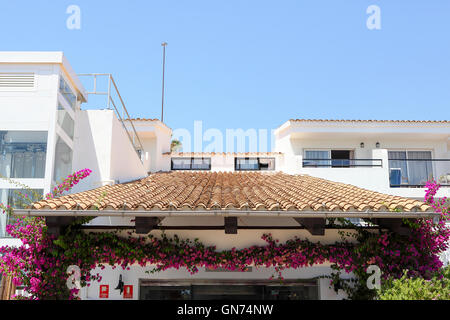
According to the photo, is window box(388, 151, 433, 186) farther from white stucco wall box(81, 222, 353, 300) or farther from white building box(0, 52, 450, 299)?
white stucco wall box(81, 222, 353, 300)

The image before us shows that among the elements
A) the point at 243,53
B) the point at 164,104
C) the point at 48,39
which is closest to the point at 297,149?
the point at 243,53

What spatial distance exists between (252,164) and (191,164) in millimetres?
3339

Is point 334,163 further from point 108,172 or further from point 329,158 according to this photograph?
point 108,172

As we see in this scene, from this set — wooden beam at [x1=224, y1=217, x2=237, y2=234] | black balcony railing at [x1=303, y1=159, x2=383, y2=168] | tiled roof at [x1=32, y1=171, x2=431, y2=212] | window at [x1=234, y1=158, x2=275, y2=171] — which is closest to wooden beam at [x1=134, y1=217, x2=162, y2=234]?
tiled roof at [x1=32, y1=171, x2=431, y2=212]

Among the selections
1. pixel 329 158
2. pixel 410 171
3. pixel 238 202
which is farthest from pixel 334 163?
pixel 238 202

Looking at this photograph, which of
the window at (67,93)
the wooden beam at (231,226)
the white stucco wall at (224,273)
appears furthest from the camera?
the window at (67,93)

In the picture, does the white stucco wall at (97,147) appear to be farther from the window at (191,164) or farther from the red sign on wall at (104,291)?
the window at (191,164)

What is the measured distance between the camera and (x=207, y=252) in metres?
7.40

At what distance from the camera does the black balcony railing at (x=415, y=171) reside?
1861cm

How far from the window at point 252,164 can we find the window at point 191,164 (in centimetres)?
158

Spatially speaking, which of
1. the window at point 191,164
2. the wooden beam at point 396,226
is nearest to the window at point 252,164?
the window at point 191,164

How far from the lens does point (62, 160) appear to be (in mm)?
10102

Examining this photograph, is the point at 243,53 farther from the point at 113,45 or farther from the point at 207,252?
the point at 207,252
